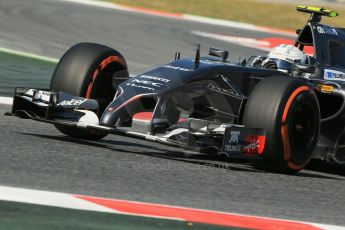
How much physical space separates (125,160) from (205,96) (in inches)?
42.0

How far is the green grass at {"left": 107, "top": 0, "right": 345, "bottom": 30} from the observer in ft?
71.8

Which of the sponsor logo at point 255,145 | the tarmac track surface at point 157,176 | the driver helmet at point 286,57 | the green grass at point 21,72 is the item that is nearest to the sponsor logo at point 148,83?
the tarmac track surface at point 157,176

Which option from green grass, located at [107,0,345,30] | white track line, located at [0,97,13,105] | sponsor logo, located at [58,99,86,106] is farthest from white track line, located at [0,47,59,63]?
green grass, located at [107,0,345,30]

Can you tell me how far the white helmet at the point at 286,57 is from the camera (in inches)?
313

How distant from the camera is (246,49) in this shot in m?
17.9

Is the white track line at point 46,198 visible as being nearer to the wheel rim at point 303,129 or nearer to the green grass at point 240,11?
the wheel rim at point 303,129

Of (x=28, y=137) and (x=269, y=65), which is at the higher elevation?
→ (x=269, y=65)

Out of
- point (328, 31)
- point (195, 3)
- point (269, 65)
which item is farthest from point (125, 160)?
point (195, 3)

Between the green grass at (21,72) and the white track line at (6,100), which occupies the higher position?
the green grass at (21,72)

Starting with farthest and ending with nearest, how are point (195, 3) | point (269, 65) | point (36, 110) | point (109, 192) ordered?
point (195, 3) → point (269, 65) → point (36, 110) → point (109, 192)

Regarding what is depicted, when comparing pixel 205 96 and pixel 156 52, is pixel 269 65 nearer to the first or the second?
pixel 205 96

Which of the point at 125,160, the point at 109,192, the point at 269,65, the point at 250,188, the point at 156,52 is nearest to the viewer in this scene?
the point at 109,192

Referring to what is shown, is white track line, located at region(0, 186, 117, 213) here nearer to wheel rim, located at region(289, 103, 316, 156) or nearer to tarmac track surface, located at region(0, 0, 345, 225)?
tarmac track surface, located at region(0, 0, 345, 225)

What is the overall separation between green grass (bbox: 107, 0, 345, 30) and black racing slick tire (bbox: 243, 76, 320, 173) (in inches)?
570
